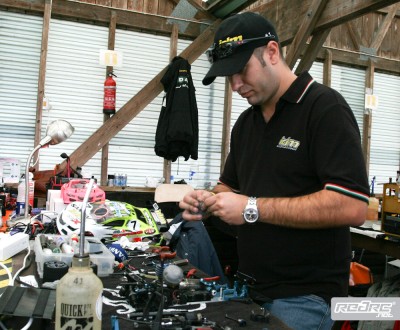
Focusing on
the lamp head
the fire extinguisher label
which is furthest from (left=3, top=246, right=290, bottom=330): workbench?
the fire extinguisher label

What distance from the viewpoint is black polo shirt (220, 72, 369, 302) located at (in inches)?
54.2

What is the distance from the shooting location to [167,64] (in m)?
5.57

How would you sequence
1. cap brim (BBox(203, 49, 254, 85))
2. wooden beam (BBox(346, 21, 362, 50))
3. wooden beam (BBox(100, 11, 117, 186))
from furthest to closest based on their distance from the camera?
wooden beam (BBox(346, 21, 362, 50)), wooden beam (BBox(100, 11, 117, 186)), cap brim (BBox(203, 49, 254, 85))

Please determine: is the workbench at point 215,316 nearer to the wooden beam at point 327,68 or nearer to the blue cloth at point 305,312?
the blue cloth at point 305,312

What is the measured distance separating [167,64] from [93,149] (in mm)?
1468

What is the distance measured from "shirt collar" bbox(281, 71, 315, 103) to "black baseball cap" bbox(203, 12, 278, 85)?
178 mm

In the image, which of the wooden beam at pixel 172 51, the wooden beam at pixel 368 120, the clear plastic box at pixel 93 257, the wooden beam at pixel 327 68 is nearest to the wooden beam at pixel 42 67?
the wooden beam at pixel 172 51

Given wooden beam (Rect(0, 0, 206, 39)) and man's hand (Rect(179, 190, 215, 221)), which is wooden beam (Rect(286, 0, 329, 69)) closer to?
wooden beam (Rect(0, 0, 206, 39))

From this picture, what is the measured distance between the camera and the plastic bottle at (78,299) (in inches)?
33.4

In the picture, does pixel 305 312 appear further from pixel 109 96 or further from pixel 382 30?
pixel 382 30

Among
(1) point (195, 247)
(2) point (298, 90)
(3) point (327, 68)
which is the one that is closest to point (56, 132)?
(1) point (195, 247)

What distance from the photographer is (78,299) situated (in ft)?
2.79

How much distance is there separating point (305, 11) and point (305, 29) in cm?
22

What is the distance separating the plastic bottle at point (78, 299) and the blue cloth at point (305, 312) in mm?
797
